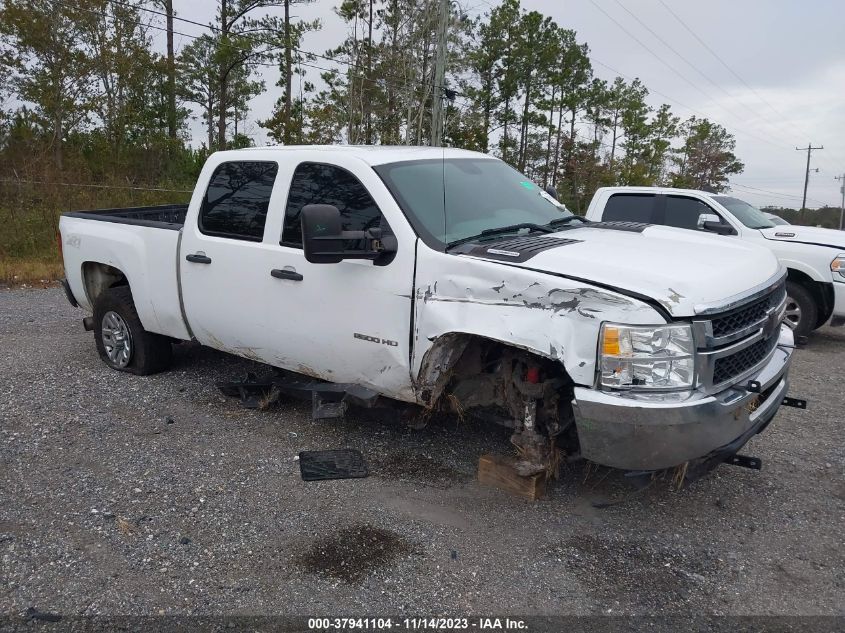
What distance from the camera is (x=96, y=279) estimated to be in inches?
237

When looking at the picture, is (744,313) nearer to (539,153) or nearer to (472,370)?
(472,370)

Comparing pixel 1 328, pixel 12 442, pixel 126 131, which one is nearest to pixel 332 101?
pixel 126 131

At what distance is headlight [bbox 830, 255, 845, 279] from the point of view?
751 cm

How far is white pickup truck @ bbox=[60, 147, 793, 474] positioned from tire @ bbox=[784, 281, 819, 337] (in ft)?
13.7

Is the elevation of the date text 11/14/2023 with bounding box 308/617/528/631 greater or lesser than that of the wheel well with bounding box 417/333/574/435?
lesser

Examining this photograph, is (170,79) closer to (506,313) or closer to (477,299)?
(477,299)

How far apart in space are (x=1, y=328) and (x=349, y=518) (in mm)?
6091

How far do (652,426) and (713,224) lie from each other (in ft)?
18.6

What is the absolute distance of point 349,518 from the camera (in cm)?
353

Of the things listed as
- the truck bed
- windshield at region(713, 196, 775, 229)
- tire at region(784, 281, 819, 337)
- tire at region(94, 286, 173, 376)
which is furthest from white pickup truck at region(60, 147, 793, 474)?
windshield at region(713, 196, 775, 229)

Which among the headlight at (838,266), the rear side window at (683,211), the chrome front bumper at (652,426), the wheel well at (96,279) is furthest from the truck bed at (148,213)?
the headlight at (838,266)

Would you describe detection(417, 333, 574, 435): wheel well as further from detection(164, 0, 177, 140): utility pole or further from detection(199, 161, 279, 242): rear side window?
detection(164, 0, 177, 140): utility pole

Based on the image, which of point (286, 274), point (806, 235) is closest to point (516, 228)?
point (286, 274)

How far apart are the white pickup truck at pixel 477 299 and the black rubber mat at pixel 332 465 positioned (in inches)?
17.9
